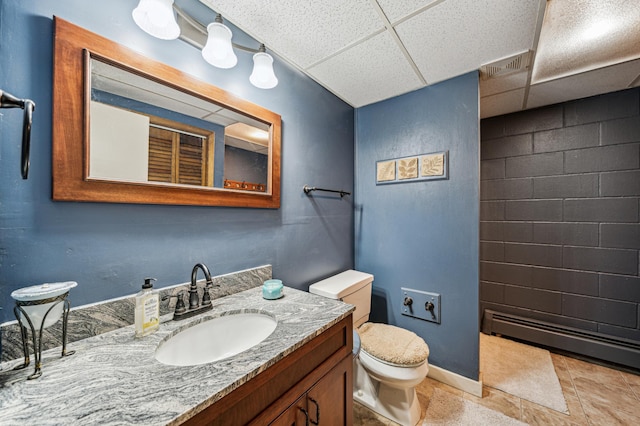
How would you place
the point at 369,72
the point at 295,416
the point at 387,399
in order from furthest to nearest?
the point at 369,72, the point at 387,399, the point at 295,416

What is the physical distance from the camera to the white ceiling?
113 centimetres

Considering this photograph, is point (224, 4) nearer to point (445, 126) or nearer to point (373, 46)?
point (373, 46)

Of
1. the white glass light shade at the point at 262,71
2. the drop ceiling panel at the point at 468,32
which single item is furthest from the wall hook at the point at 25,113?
the drop ceiling panel at the point at 468,32

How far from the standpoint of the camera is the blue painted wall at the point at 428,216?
162cm

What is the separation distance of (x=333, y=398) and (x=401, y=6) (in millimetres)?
1766

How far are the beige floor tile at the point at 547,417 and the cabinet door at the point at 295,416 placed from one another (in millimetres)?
1478

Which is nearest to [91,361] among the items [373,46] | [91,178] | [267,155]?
[91,178]

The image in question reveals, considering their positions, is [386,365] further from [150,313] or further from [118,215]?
[118,215]

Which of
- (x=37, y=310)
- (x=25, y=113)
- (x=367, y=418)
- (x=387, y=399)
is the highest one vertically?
(x=25, y=113)

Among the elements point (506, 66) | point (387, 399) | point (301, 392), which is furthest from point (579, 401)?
point (506, 66)

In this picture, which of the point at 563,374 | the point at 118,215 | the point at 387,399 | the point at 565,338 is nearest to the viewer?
the point at 118,215

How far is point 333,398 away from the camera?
3.03 ft

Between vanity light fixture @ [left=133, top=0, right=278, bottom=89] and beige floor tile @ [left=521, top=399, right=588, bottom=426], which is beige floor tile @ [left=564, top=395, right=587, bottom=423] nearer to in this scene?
beige floor tile @ [left=521, top=399, right=588, bottom=426]

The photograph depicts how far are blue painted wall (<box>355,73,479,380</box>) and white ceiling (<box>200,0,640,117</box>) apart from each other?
0.77 ft
